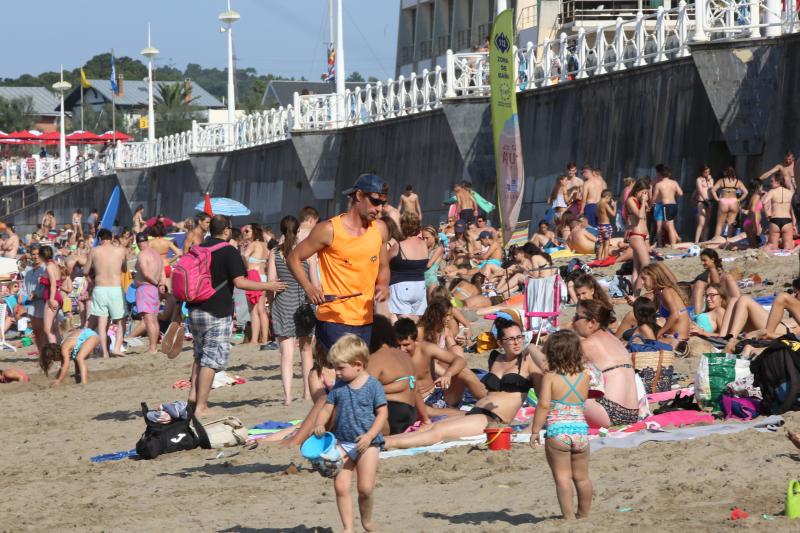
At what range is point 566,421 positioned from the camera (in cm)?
614

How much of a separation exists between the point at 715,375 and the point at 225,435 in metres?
3.11

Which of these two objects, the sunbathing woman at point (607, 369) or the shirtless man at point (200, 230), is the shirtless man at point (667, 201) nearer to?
the shirtless man at point (200, 230)

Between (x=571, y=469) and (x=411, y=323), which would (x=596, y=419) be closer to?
(x=411, y=323)

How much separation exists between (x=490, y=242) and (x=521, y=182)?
215 centimetres

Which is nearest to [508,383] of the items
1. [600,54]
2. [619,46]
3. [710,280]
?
[710,280]

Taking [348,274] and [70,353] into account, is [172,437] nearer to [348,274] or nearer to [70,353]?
[348,274]

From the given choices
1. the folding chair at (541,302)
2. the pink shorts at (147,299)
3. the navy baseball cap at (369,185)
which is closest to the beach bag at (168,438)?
the navy baseball cap at (369,185)

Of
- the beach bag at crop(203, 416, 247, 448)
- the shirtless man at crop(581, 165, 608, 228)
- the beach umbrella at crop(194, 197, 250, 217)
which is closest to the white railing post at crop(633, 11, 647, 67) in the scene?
the shirtless man at crop(581, 165, 608, 228)

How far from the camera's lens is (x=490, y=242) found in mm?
18125

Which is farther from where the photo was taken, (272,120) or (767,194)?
(272,120)

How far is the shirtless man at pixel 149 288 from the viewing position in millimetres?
15234

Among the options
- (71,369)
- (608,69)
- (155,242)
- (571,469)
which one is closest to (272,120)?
(608,69)

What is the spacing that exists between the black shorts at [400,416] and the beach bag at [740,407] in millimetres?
1908

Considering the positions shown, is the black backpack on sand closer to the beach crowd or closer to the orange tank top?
the beach crowd
